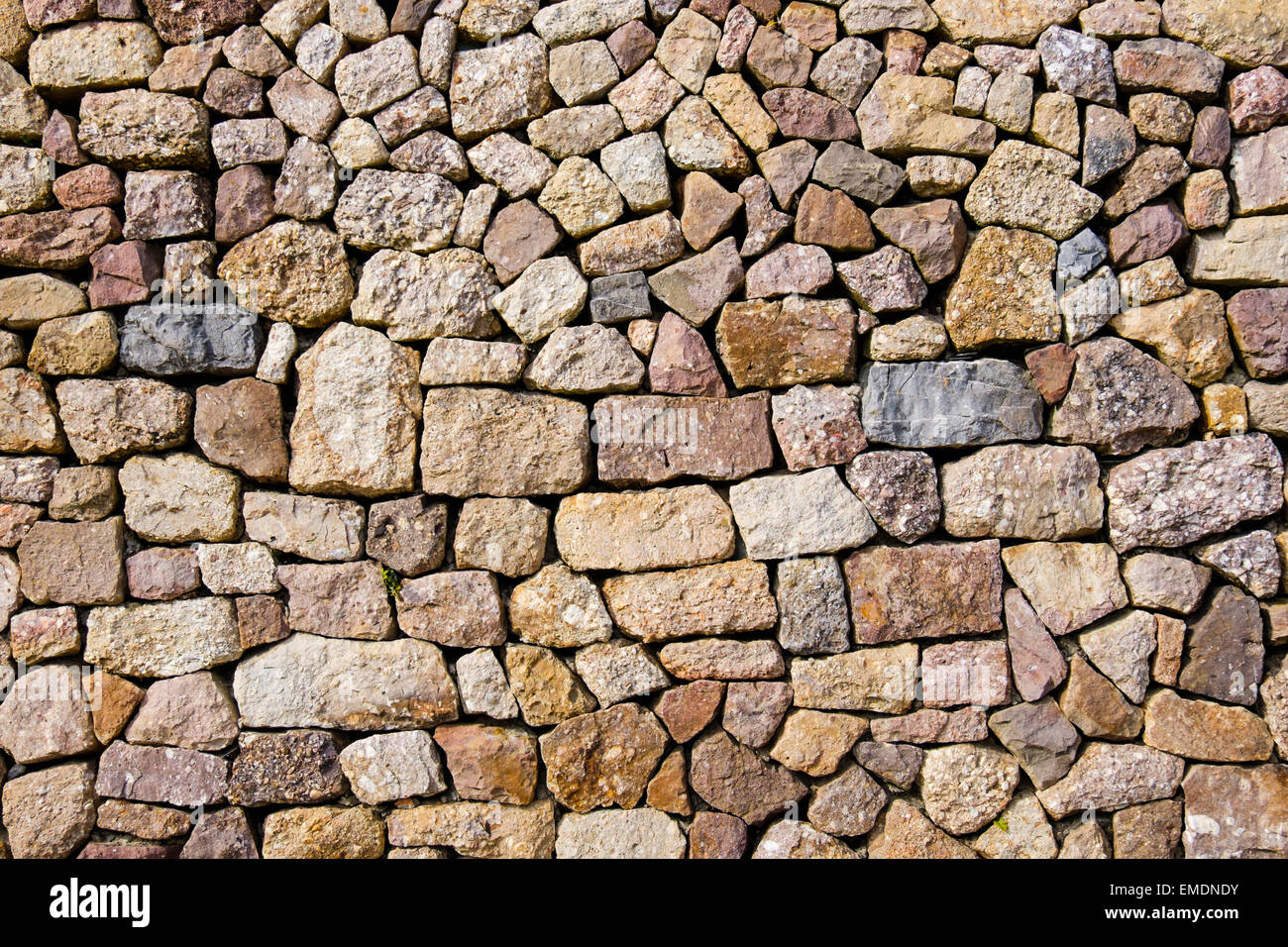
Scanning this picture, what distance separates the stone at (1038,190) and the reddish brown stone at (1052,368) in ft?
1.44

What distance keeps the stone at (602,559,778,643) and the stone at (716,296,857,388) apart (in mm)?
720

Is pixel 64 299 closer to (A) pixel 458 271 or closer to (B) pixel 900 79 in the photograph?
(A) pixel 458 271

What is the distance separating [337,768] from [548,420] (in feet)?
5.17

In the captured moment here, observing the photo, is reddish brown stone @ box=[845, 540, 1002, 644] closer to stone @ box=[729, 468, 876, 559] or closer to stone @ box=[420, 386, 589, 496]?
stone @ box=[729, 468, 876, 559]

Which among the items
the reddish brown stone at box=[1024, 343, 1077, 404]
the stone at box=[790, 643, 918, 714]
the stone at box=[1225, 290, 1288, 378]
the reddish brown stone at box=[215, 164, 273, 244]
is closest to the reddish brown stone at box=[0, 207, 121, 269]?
the reddish brown stone at box=[215, 164, 273, 244]

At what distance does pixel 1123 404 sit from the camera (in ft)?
9.69

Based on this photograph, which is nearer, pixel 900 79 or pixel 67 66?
pixel 900 79

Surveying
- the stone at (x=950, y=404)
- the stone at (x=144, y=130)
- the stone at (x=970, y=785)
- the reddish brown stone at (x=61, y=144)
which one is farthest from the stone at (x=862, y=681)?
the reddish brown stone at (x=61, y=144)

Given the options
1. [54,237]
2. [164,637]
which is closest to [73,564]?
[164,637]

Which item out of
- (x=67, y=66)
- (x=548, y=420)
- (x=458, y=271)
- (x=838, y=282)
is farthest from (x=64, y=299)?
(x=838, y=282)

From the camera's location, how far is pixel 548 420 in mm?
3076

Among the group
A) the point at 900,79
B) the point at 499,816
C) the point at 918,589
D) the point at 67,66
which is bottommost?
the point at 499,816

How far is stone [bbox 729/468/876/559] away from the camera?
9.80 ft

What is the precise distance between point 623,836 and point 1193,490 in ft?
8.05
